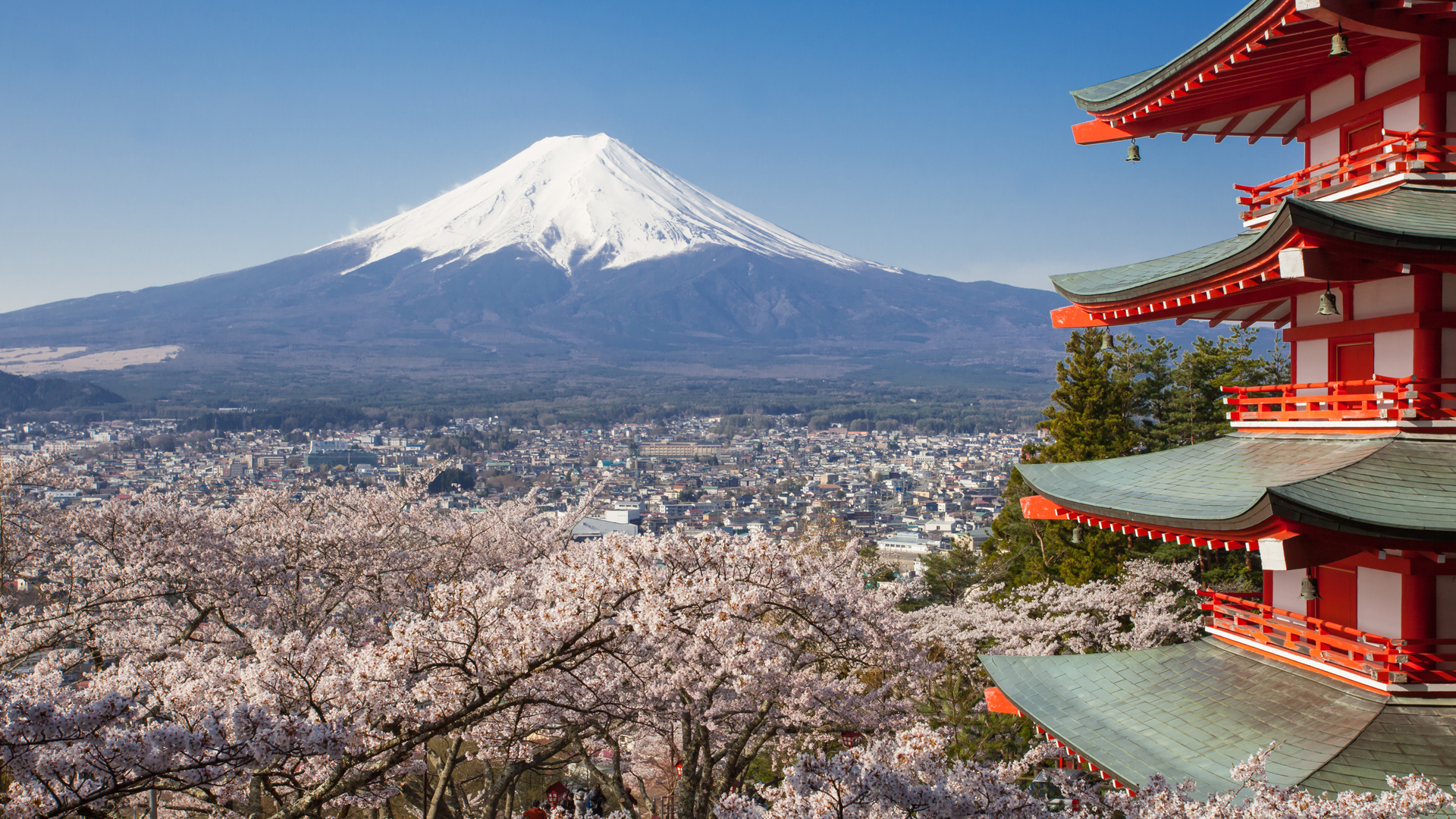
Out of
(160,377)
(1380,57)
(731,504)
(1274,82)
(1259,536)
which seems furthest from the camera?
(160,377)

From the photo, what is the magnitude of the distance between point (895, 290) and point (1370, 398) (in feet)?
550

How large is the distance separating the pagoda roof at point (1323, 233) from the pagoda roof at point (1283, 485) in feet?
4.21

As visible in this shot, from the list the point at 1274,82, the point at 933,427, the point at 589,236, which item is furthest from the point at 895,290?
the point at 1274,82

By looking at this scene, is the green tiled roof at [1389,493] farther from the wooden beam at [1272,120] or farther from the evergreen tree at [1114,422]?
the evergreen tree at [1114,422]

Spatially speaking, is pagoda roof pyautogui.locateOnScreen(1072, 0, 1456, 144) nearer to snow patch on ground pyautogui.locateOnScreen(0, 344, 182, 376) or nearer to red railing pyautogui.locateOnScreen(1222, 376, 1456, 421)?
red railing pyautogui.locateOnScreen(1222, 376, 1456, 421)

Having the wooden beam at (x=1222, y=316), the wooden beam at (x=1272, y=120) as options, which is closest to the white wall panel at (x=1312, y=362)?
the wooden beam at (x=1222, y=316)

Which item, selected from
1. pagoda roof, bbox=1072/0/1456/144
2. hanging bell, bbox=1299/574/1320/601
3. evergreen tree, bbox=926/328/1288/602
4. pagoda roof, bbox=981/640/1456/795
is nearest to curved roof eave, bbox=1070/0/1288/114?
pagoda roof, bbox=1072/0/1456/144

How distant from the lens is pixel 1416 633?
210 inches

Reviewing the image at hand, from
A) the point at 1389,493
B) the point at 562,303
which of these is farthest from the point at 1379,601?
the point at 562,303

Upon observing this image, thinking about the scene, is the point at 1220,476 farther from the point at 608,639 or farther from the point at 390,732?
the point at 390,732

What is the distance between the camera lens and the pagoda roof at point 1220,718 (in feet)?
16.2

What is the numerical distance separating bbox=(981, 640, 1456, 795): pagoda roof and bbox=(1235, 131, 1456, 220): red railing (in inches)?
→ 128

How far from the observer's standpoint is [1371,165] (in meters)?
5.77

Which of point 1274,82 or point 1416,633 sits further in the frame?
point 1274,82
